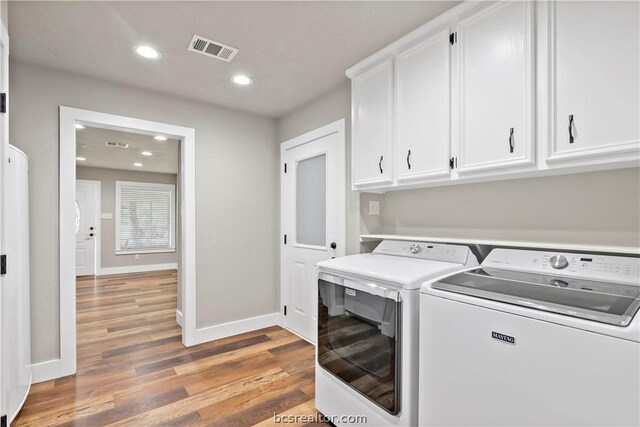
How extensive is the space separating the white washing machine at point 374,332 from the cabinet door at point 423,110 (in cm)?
53

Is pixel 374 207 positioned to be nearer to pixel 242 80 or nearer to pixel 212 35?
pixel 242 80

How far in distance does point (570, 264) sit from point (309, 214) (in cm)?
216

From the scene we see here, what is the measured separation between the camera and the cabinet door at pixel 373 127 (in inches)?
82.7

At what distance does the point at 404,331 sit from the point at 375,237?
0.94 meters

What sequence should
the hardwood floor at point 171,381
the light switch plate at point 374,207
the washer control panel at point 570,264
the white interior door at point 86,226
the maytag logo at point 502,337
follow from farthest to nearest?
the white interior door at point 86,226 → the light switch plate at point 374,207 → the hardwood floor at point 171,381 → the washer control panel at point 570,264 → the maytag logo at point 502,337

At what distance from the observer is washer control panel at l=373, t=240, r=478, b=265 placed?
6.00ft

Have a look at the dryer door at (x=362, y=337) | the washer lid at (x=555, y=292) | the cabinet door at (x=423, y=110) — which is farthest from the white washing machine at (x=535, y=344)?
the cabinet door at (x=423, y=110)

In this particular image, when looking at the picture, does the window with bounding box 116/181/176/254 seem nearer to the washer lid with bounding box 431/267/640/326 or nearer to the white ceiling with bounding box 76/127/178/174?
the white ceiling with bounding box 76/127/178/174

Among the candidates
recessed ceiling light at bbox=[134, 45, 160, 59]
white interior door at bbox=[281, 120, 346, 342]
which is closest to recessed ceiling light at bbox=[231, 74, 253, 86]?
recessed ceiling light at bbox=[134, 45, 160, 59]

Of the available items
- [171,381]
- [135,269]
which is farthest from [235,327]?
[135,269]

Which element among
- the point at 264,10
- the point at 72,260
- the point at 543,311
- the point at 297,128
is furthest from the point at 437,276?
the point at 72,260

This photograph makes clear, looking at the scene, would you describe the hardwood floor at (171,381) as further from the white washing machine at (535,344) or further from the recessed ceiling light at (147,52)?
the recessed ceiling light at (147,52)

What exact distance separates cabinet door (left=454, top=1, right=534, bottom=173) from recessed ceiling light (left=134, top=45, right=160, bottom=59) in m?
1.98

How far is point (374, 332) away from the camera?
161 centimetres
